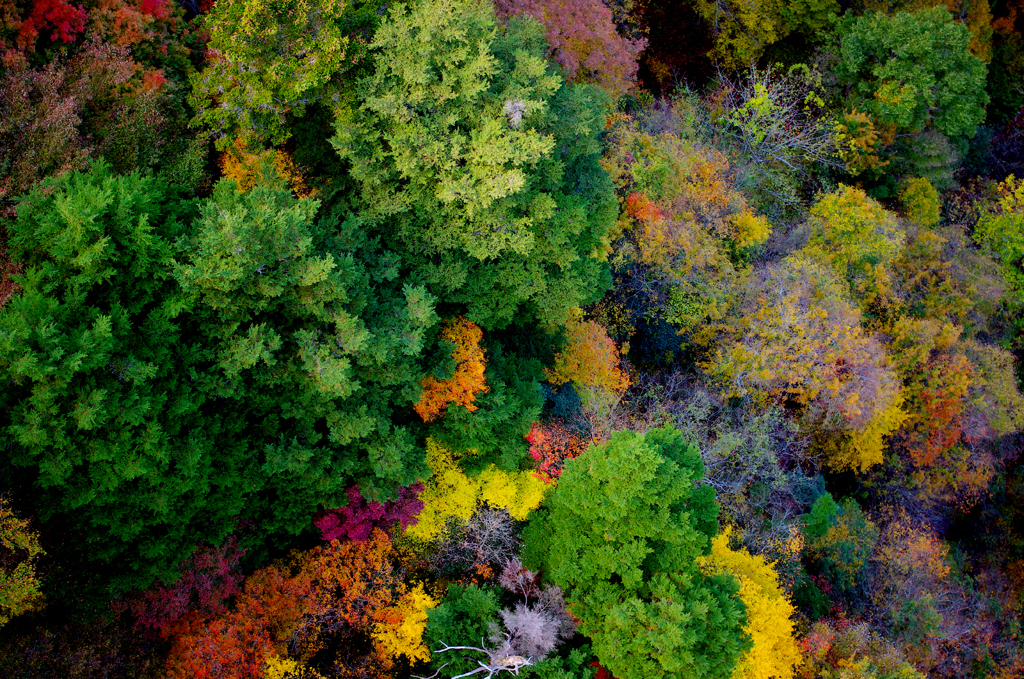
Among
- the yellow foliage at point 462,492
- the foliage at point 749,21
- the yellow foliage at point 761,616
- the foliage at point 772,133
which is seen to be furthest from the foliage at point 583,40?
the yellow foliage at point 761,616

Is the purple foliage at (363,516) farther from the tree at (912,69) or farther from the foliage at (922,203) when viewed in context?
the foliage at (922,203)

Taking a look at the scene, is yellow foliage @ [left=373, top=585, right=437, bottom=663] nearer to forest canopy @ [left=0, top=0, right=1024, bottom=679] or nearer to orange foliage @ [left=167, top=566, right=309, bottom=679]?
forest canopy @ [left=0, top=0, right=1024, bottom=679]

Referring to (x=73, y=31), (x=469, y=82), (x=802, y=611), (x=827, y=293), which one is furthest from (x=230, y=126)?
(x=802, y=611)

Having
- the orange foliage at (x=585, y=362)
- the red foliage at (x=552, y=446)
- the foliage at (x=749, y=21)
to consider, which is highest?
the foliage at (x=749, y=21)

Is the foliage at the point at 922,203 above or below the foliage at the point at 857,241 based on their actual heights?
above

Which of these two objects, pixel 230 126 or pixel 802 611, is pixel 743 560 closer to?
pixel 802 611

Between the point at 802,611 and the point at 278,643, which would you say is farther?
the point at 802,611
